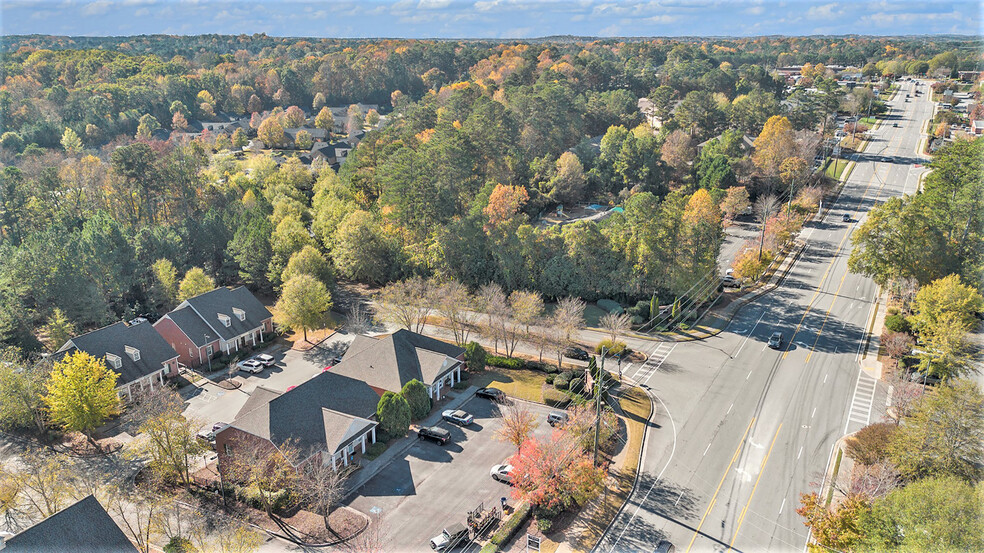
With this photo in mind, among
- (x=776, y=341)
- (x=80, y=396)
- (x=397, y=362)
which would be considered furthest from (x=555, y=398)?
(x=80, y=396)

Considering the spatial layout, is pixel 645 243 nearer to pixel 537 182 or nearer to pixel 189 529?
pixel 537 182

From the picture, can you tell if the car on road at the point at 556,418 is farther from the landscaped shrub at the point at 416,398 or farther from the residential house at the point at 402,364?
the residential house at the point at 402,364

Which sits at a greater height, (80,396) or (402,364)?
(80,396)

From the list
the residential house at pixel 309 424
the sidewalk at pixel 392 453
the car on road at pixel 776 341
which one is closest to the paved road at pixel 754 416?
the car on road at pixel 776 341

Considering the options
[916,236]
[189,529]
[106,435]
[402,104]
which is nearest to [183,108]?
[402,104]

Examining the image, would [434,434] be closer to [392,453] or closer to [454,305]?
[392,453]
